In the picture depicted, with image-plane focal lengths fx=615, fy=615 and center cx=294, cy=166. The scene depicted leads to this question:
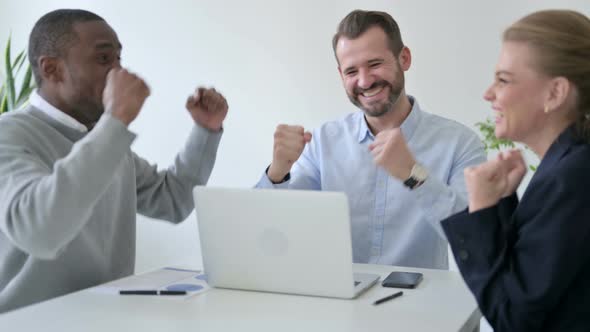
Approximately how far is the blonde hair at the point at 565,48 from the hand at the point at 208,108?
98cm

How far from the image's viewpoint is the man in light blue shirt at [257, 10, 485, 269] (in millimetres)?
1901

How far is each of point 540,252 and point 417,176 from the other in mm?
550

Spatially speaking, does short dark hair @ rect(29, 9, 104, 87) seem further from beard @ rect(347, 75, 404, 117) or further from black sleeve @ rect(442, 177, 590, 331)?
black sleeve @ rect(442, 177, 590, 331)

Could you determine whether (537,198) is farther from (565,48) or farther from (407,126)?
(407,126)

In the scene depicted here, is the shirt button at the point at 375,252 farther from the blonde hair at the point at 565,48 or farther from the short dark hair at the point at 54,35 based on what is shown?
the short dark hair at the point at 54,35

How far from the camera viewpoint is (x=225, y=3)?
3449mm

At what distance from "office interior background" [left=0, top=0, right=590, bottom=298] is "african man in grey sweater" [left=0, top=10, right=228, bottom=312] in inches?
55.1

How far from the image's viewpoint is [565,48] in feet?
3.72

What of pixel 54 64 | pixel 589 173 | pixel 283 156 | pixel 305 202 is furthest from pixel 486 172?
pixel 54 64

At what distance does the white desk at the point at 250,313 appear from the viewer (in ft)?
3.81

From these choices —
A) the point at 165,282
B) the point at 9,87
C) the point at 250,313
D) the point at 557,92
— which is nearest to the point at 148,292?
the point at 165,282

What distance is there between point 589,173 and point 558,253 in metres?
0.16

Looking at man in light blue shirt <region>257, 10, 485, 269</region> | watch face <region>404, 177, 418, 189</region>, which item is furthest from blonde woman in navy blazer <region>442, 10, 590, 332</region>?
man in light blue shirt <region>257, 10, 485, 269</region>

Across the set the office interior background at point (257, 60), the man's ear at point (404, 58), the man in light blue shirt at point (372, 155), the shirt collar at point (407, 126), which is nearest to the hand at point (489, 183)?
the man in light blue shirt at point (372, 155)
